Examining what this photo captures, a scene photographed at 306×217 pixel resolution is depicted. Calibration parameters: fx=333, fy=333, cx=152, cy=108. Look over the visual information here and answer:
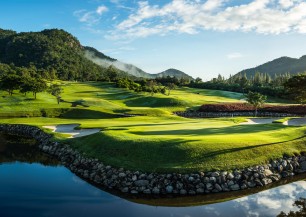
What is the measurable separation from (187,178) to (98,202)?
599 centimetres

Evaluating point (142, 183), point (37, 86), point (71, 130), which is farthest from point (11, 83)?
point (142, 183)

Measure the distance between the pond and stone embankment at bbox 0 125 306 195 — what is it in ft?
2.89

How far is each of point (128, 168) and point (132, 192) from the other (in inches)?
94.4

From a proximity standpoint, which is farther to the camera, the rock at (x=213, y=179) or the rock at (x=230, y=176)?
the rock at (x=230, y=176)

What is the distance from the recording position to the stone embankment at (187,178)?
21.8m

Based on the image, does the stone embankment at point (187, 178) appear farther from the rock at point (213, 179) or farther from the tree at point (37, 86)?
the tree at point (37, 86)

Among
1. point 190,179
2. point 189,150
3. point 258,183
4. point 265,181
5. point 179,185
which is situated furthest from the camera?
point 189,150

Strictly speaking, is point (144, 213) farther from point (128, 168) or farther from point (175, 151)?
point (175, 151)

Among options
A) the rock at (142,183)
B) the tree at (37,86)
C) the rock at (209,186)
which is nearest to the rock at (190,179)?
the rock at (209,186)

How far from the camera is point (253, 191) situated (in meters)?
21.9

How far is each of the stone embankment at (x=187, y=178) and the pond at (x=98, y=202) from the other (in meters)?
0.88

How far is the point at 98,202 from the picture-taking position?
20.3m

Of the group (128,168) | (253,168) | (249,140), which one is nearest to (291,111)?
(249,140)

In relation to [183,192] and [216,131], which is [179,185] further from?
[216,131]
